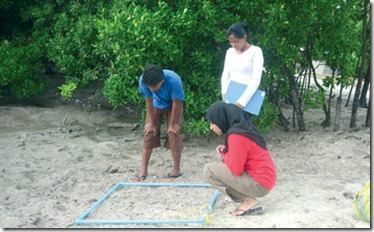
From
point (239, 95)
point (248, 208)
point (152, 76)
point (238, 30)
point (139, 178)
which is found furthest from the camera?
point (139, 178)

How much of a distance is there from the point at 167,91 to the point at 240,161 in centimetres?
149

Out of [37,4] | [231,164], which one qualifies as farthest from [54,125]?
[231,164]

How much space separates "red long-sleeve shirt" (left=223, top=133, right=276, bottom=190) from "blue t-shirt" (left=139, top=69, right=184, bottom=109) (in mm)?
A: 1168

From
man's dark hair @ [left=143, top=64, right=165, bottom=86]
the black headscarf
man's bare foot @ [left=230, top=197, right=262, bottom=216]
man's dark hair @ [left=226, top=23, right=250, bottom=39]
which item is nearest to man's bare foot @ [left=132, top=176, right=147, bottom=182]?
man's dark hair @ [left=143, top=64, right=165, bottom=86]

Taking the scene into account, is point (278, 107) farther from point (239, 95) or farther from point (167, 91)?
point (167, 91)

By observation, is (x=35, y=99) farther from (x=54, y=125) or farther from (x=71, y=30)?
(x=71, y=30)

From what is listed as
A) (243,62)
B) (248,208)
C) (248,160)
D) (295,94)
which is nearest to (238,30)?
(243,62)

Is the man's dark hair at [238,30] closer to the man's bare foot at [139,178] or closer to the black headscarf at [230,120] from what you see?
the black headscarf at [230,120]

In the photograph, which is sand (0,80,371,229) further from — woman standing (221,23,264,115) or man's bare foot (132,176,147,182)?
woman standing (221,23,264,115)

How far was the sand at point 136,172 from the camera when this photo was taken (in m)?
4.45

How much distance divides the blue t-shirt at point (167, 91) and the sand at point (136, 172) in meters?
0.88

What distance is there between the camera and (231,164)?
4.18m

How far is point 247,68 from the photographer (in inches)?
210

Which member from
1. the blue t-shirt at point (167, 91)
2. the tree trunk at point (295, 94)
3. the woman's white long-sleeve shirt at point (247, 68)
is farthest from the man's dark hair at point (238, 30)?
the tree trunk at point (295, 94)
